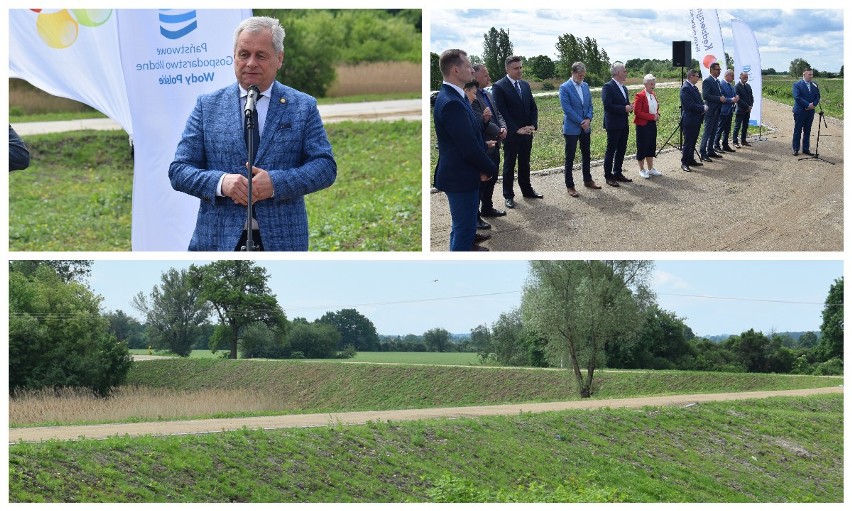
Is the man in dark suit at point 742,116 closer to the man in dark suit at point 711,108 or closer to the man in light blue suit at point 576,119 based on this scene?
the man in dark suit at point 711,108

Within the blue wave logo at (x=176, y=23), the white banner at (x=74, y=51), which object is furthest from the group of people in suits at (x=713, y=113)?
the white banner at (x=74, y=51)

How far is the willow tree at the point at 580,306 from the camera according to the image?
2158 cm

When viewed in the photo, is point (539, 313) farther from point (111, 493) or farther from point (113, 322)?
point (111, 493)

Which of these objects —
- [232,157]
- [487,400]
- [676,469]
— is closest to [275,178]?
[232,157]

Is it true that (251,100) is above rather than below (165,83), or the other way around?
below

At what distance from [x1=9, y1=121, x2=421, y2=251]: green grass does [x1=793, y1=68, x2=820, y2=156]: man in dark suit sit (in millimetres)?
5440

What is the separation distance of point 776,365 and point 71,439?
2140 cm

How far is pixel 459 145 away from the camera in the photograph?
7.41 meters

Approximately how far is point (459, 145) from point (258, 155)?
207 cm

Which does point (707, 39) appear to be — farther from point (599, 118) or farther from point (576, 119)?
point (576, 119)

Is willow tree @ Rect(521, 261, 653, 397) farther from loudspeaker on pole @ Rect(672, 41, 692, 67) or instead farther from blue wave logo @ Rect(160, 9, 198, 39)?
blue wave logo @ Rect(160, 9, 198, 39)

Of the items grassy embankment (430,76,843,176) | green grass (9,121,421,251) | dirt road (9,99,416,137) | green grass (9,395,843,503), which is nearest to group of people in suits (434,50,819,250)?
grassy embankment (430,76,843,176)

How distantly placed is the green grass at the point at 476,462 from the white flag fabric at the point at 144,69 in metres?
2.41

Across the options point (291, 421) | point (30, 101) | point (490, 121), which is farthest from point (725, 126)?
point (30, 101)
